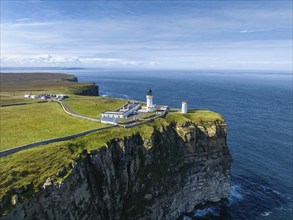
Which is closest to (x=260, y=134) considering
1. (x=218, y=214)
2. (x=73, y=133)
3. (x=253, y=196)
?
(x=253, y=196)

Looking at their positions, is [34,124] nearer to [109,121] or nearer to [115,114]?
[109,121]

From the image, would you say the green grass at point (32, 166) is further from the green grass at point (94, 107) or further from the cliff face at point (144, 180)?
the green grass at point (94, 107)

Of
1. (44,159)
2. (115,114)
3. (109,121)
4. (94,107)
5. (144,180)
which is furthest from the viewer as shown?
(94,107)

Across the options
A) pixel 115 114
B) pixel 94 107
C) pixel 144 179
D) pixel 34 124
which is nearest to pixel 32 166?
pixel 144 179

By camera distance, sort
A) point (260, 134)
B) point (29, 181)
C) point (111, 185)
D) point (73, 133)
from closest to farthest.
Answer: point (29, 181) → point (111, 185) → point (73, 133) → point (260, 134)

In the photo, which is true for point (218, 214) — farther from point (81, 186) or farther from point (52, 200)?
point (52, 200)

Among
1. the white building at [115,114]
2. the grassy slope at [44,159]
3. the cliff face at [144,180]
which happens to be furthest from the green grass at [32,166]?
the white building at [115,114]
